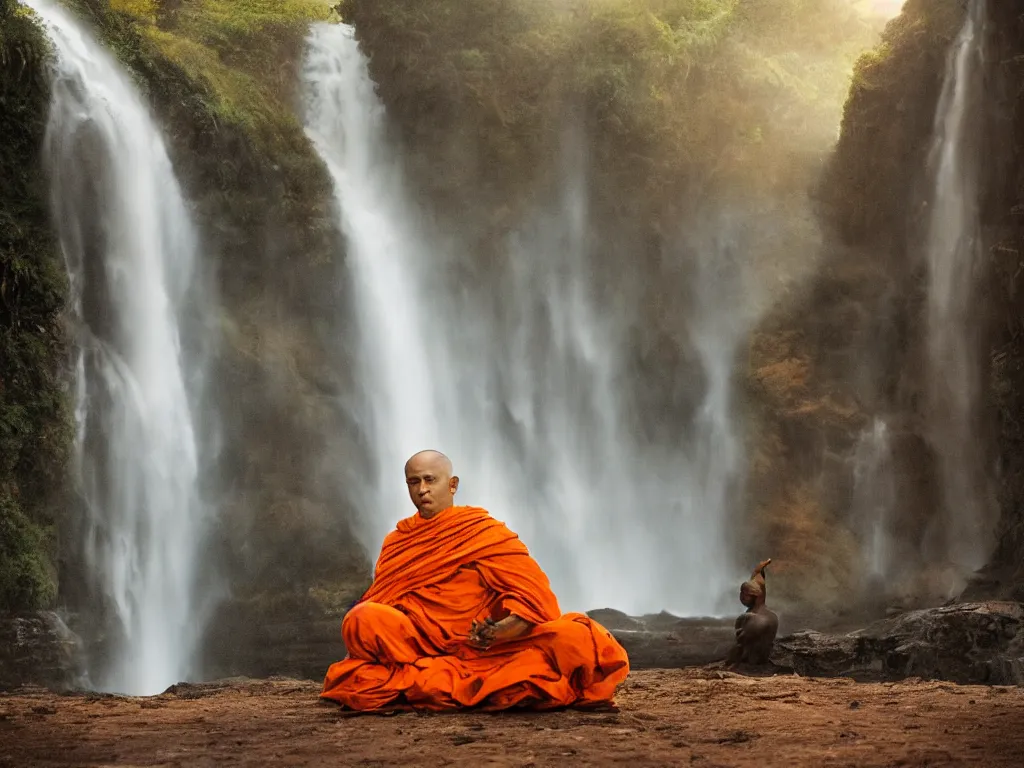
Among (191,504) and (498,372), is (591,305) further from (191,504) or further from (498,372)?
(191,504)

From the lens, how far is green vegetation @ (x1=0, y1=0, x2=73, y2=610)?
14.5 meters

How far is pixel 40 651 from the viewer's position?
44.1ft

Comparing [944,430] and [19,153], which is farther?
[944,430]

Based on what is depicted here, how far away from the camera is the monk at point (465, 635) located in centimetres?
612

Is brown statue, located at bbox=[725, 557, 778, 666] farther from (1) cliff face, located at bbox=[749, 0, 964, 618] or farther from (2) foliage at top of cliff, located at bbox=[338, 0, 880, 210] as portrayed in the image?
(2) foliage at top of cliff, located at bbox=[338, 0, 880, 210]

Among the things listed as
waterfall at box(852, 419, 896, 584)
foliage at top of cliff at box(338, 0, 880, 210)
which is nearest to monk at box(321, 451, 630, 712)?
waterfall at box(852, 419, 896, 584)

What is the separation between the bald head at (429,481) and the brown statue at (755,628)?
196 inches

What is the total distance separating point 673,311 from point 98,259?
11543 mm

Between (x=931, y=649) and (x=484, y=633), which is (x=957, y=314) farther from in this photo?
(x=484, y=633)

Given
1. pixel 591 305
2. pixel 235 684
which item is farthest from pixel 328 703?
pixel 591 305

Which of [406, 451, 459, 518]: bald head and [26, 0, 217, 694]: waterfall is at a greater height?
[26, 0, 217, 694]: waterfall

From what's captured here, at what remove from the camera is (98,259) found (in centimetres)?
1753

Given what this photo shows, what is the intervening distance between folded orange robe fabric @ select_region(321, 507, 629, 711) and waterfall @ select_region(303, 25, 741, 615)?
554 inches

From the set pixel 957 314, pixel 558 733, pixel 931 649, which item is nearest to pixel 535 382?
pixel 957 314
